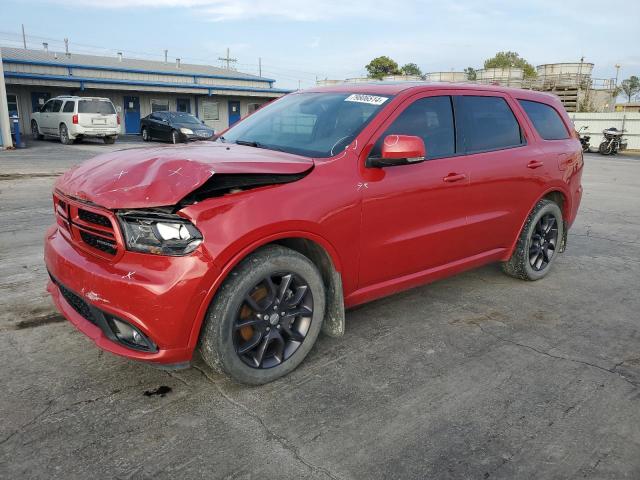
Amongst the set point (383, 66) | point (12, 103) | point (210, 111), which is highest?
point (383, 66)

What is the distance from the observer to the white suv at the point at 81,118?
20.8 m

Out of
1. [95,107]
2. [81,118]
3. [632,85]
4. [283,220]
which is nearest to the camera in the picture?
[283,220]

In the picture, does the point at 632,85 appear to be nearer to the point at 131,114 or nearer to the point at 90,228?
the point at 131,114

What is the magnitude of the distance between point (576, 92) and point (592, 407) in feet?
154

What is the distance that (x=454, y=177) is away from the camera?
3.79m

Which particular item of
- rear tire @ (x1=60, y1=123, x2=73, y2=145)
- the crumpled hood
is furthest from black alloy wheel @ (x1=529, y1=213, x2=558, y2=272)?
rear tire @ (x1=60, y1=123, x2=73, y2=145)

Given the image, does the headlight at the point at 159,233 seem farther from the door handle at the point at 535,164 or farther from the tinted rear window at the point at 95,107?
the tinted rear window at the point at 95,107

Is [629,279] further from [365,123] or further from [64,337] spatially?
[64,337]

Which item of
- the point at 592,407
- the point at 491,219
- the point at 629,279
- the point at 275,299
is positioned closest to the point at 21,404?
the point at 275,299

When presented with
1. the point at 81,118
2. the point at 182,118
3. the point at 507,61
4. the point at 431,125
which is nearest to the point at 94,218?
the point at 431,125

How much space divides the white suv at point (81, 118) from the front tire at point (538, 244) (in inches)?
794

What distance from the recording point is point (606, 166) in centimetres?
1891

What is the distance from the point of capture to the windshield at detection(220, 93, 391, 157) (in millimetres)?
3375

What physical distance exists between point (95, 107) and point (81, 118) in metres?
0.80
